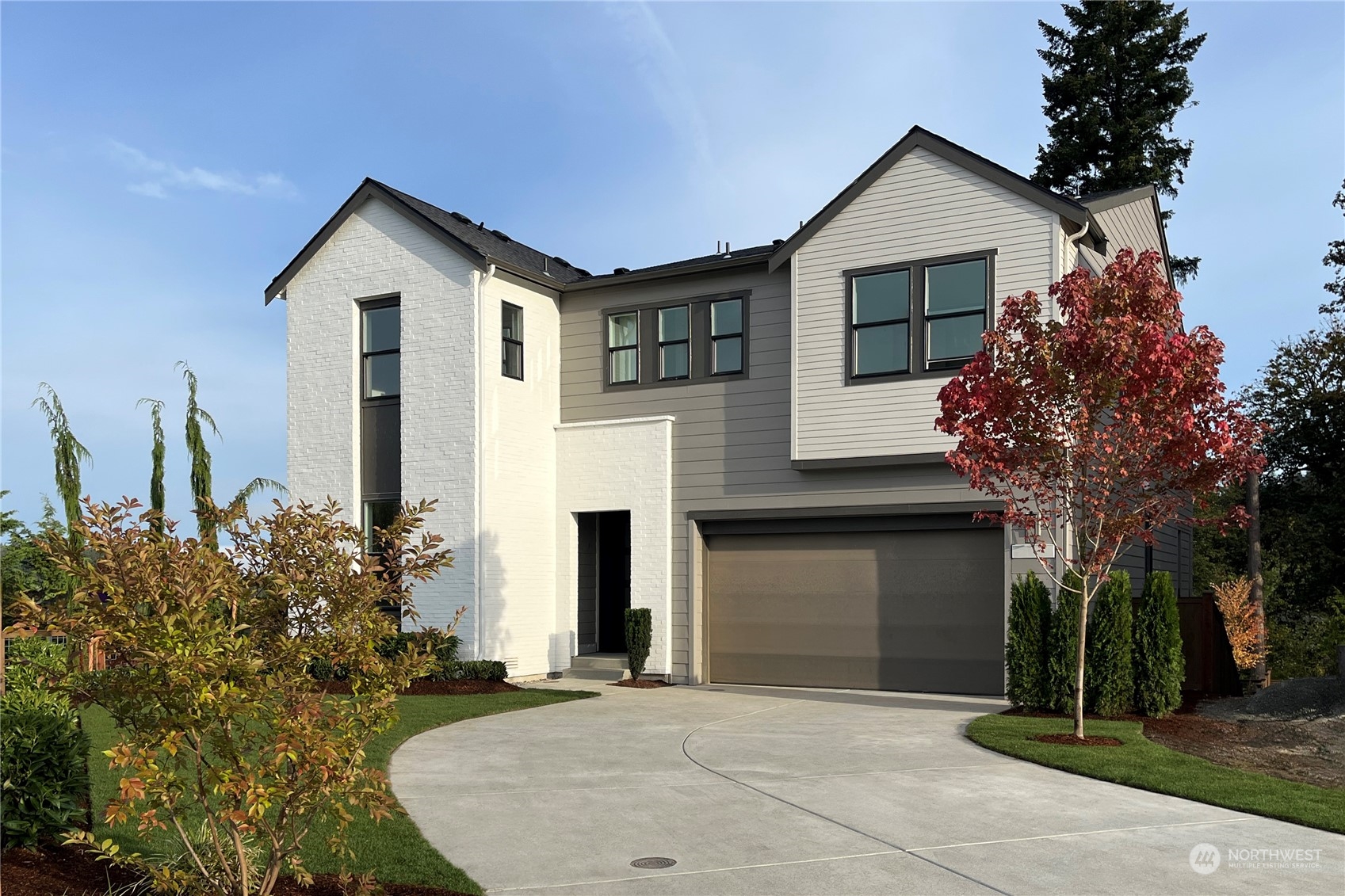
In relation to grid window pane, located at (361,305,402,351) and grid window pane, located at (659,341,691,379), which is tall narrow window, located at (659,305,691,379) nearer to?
grid window pane, located at (659,341,691,379)

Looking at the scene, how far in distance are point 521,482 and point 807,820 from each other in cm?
1167

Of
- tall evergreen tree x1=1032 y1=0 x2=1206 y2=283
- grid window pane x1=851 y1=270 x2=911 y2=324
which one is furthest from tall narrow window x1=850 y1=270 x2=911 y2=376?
tall evergreen tree x1=1032 y1=0 x2=1206 y2=283

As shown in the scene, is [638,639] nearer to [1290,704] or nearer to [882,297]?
[882,297]

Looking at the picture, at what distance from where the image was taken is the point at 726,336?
60.1 ft

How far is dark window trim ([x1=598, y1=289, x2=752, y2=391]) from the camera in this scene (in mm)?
18125

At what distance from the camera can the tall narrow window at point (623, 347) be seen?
63.2 feet

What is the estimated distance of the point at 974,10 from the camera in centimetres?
1445

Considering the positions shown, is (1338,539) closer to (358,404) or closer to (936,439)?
(936,439)

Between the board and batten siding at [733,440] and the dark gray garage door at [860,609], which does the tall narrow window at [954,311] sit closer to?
the board and batten siding at [733,440]

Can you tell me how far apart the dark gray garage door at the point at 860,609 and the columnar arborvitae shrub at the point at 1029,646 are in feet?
6.27

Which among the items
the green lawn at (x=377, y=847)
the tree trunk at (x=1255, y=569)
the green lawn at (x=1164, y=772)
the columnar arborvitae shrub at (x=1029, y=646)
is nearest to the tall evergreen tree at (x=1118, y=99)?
the tree trunk at (x=1255, y=569)

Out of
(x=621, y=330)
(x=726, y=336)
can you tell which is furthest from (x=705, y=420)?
(x=621, y=330)

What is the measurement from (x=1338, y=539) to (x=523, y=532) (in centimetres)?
1858

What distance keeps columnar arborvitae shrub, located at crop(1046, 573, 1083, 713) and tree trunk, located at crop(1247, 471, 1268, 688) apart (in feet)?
30.6
